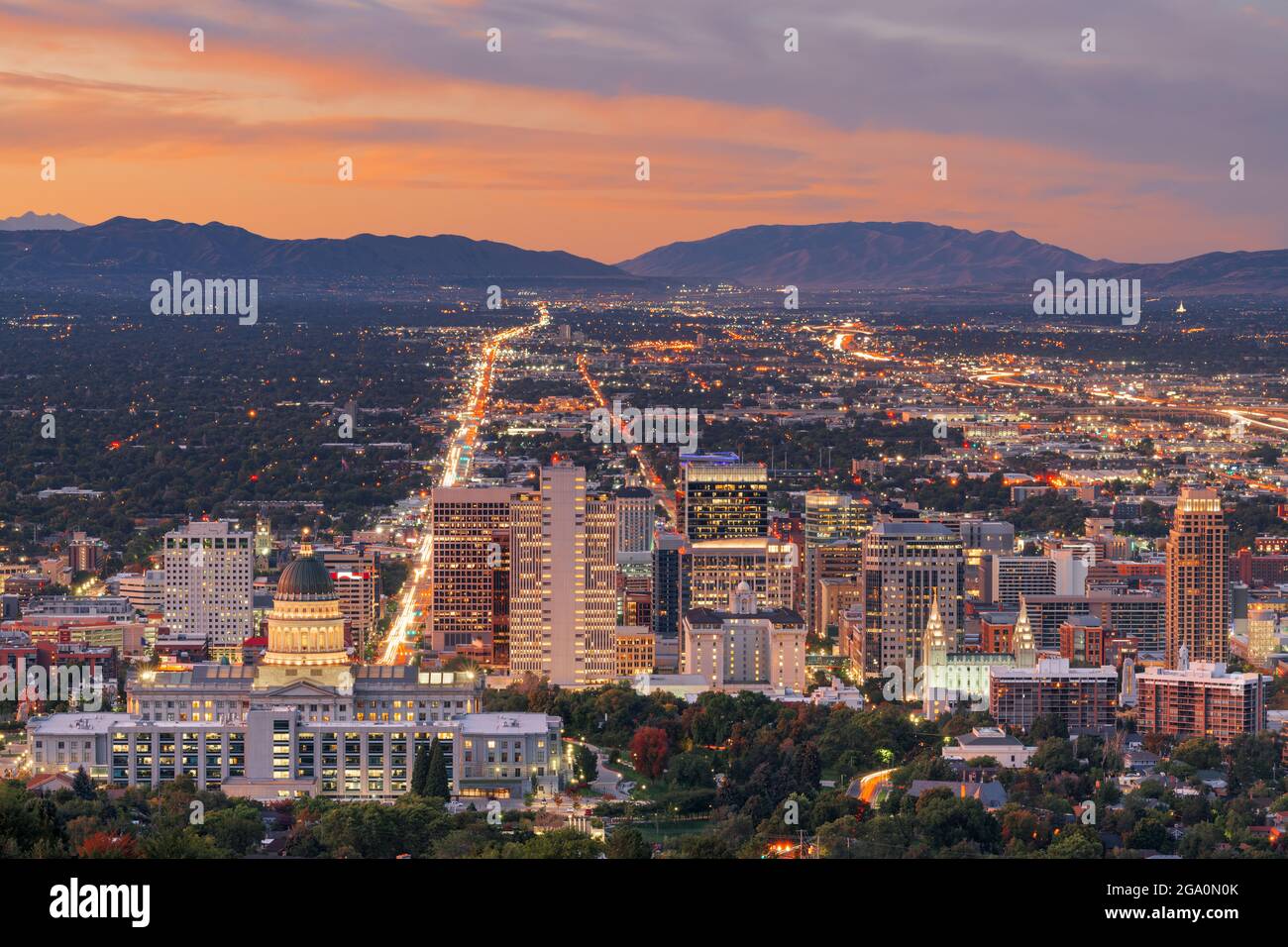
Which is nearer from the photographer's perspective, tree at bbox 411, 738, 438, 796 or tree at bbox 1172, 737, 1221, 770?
tree at bbox 411, 738, 438, 796

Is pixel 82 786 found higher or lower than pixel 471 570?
lower

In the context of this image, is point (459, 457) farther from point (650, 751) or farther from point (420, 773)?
point (420, 773)

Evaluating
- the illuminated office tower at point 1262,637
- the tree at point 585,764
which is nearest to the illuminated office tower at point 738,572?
the illuminated office tower at point 1262,637

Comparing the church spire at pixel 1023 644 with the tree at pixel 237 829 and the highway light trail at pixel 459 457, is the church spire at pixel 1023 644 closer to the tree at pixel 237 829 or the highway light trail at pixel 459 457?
the highway light trail at pixel 459 457

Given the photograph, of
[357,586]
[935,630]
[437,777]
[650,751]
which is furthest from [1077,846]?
[357,586]

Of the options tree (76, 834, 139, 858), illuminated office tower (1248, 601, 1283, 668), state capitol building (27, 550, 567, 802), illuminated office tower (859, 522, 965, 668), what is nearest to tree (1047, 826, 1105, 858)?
state capitol building (27, 550, 567, 802)

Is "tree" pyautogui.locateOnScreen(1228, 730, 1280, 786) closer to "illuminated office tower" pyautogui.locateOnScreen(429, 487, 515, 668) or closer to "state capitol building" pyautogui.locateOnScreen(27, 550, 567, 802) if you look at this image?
"state capitol building" pyautogui.locateOnScreen(27, 550, 567, 802)
